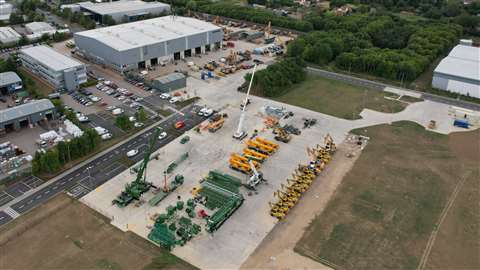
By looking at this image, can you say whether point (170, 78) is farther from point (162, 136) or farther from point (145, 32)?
point (145, 32)

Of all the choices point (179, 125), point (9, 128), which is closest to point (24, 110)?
point (9, 128)

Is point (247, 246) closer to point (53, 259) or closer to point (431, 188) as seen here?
point (53, 259)

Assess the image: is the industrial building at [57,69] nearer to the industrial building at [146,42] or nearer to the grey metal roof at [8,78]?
the grey metal roof at [8,78]

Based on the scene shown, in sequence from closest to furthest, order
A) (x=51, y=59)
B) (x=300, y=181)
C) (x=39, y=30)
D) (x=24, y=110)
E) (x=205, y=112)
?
(x=300, y=181) < (x=24, y=110) < (x=205, y=112) < (x=51, y=59) < (x=39, y=30)

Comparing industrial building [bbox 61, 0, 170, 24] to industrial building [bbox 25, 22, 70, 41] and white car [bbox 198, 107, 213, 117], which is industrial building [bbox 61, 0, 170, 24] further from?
white car [bbox 198, 107, 213, 117]

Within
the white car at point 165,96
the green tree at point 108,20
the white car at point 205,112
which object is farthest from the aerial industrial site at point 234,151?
the green tree at point 108,20

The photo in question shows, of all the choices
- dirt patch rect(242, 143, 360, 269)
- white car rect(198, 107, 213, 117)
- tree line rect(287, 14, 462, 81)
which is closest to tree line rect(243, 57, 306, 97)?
white car rect(198, 107, 213, 117)
